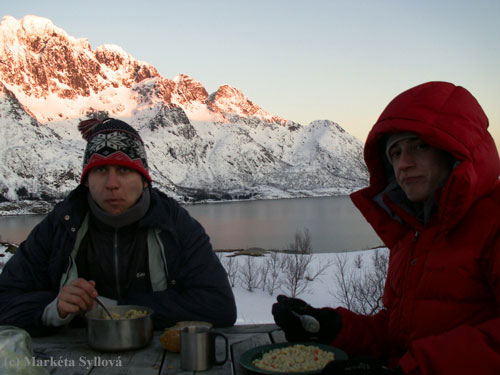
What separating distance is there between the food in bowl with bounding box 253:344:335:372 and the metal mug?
0.55 feet

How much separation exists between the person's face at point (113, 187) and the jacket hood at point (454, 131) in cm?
130

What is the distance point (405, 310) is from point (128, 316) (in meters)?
1.15

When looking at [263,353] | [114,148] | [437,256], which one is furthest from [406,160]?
[114,148]

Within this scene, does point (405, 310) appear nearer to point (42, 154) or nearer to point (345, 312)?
point (345, 312)

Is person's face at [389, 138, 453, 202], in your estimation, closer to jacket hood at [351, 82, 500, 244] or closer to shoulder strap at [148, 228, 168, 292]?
jacket hood at [351, 82, 500, 244]

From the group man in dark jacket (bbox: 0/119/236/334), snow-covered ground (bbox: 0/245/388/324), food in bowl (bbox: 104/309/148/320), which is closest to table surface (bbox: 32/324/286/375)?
food in bowl (bbox: 104/309/148/320)

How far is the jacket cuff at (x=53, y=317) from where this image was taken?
7.07ft

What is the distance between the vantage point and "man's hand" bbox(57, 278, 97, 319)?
81.2 inches

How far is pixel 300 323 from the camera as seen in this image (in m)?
1.96

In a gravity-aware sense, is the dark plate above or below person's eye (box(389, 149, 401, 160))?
below

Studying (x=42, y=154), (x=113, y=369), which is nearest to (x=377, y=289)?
(x=113, y=369)

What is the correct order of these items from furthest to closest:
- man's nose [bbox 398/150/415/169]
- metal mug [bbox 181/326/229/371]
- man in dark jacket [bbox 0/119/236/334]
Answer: man in dark jacket [bbox 0/119/236/334]
man's nose [bbox 398/150/415/169]
metal mug [bbox 181/326/229/371]

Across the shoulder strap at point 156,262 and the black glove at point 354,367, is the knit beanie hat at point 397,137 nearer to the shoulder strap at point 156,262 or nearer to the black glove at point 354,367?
the black glove at point 354,367

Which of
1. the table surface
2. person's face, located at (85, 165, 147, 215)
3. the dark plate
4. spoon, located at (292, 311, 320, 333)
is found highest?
person's face, located at (85, 165, 147, 215)
